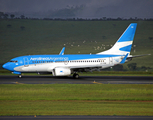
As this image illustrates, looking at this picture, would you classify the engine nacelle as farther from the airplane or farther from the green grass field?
the green grass field

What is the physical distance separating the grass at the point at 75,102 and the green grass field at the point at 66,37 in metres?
103

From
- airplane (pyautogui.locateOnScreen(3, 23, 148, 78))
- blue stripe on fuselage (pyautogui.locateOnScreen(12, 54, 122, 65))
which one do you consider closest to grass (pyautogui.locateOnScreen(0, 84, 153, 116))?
airplane (pyautogui.locateOnScreen(3, 23, 148, 78))

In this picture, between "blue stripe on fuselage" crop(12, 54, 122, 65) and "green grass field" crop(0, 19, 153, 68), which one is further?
"green grass field" crop(0, 19, 153, 68)

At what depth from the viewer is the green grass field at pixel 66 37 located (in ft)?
472

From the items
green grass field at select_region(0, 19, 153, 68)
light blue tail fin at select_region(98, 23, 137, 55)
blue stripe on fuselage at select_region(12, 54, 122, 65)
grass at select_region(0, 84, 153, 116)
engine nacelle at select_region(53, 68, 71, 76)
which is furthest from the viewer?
green grass field at select_region(0, 19, 153, 68)

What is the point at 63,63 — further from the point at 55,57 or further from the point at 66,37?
the point at 66,37

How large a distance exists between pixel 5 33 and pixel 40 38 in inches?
964

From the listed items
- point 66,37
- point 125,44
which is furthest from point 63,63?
point 66,37

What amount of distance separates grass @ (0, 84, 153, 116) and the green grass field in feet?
339

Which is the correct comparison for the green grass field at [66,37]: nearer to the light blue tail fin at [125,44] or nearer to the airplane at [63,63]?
the light blue tail fin at [125,44]

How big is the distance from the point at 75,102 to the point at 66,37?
14773 centimetres

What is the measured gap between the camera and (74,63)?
158 ft

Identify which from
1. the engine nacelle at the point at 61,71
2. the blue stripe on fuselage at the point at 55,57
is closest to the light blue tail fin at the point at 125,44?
the blue stripe on fuselage at the point at 55,57

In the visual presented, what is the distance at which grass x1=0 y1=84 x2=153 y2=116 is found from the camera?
1839 centimetres
